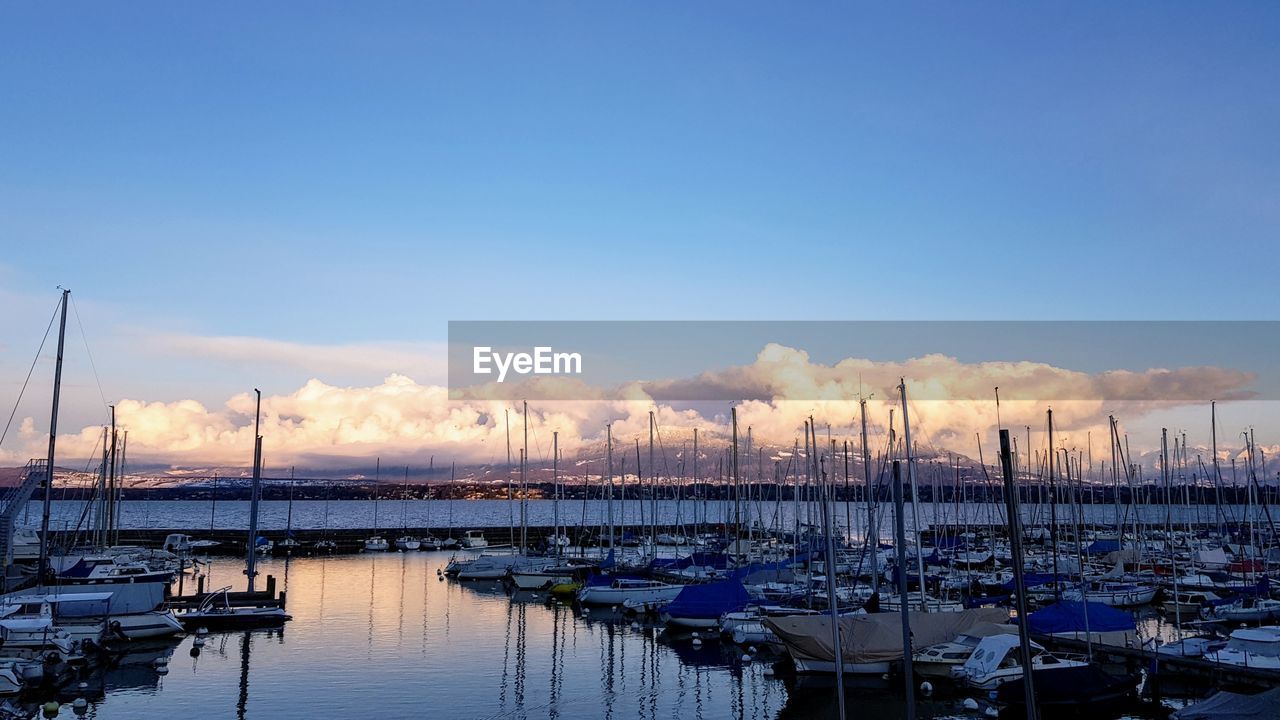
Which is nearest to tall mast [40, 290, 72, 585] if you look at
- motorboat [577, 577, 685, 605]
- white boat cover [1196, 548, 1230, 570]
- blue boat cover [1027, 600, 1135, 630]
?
motorboat [577, 577, 685, 605]

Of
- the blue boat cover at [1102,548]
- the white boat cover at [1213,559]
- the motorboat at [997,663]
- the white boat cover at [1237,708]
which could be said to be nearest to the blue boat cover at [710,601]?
the motorboat at [997,663]

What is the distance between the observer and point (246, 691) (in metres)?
34.9

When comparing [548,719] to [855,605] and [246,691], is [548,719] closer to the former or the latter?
[246,691]

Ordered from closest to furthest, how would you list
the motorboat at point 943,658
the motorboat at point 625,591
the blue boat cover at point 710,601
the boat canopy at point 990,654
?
the boat canopy at point 990,654
the motorboat at point 943,658
the blue boat cover at point 710,601
the motorboat at point 625,591


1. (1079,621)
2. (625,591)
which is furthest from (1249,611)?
(625,591)

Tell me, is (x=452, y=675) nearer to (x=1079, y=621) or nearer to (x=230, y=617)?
(x=230, y=617)

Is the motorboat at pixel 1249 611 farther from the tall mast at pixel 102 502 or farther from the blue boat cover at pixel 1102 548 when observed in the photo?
the tall mast at pixel 102 502

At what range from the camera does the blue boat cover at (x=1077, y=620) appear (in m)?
37.7

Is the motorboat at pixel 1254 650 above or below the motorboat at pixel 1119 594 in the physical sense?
above

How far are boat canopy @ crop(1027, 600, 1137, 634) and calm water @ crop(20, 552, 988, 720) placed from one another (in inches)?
326

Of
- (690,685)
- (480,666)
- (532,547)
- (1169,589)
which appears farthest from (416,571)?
(1169,589)

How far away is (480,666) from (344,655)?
674 centimetres

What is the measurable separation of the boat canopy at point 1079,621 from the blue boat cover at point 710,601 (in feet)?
48.3

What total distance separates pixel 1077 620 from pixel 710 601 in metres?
17.6
